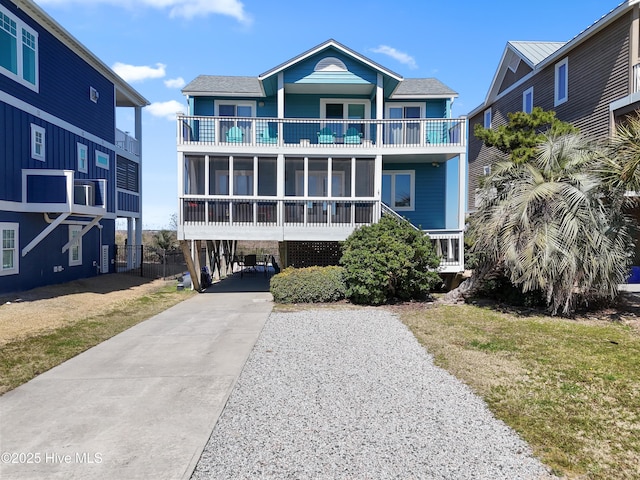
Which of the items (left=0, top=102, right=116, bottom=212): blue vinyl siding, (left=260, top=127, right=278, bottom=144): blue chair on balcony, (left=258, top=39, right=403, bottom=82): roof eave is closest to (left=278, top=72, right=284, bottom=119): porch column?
(left=258, top=39, right=403, bottom=82): roof eave

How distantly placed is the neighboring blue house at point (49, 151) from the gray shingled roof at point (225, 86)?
16.4 ft

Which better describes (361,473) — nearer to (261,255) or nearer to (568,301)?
(568,301)

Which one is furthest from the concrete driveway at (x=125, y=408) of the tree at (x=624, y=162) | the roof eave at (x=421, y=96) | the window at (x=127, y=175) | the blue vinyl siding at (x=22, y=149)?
the window at (x=127, y=175)

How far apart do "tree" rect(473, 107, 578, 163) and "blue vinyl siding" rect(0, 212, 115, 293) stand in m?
15.5

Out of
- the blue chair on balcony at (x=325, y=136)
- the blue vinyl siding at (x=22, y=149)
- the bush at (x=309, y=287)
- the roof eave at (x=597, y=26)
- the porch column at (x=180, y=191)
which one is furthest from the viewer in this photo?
the blue chair on balcony at (x=325, y=136)

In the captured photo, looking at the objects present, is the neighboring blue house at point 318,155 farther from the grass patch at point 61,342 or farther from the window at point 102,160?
the window at point 102,160

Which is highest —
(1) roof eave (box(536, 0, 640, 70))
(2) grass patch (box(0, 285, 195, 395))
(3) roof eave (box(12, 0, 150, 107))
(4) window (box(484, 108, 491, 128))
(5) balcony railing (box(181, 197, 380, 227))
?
(3) roof eave (box(12, 0, 150, 107))

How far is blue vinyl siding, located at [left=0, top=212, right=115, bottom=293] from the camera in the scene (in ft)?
44.7

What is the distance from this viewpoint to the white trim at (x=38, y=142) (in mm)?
14273

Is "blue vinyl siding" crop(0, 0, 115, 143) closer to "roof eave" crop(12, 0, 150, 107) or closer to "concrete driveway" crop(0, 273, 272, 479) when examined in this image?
"roof eave" crop(12, 0, 150, 107)

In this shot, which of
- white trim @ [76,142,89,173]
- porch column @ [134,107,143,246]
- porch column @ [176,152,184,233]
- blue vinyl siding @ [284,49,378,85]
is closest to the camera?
porch column @ [176,152,184,233]

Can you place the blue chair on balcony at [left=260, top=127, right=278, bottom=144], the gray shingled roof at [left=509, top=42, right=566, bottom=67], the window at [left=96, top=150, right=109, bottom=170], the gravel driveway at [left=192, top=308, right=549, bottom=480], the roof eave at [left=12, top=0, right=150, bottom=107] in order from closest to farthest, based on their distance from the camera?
1. the gravel driveway at [left=192, top=308, right=549, bottom=480]
2. the roof eave at [left=12, top=0, right=150, bottom=107]
3. the blue chair on balcony at [left=260, top=127, right=278, bottom=144]
4. the gray shingled roof at [left=509, top=42, right=566, bottom=67]
5. the window at [left=96, top=150, right=109, bottom=170]

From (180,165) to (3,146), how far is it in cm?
530

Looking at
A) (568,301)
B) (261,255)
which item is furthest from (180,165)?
(261,255)
